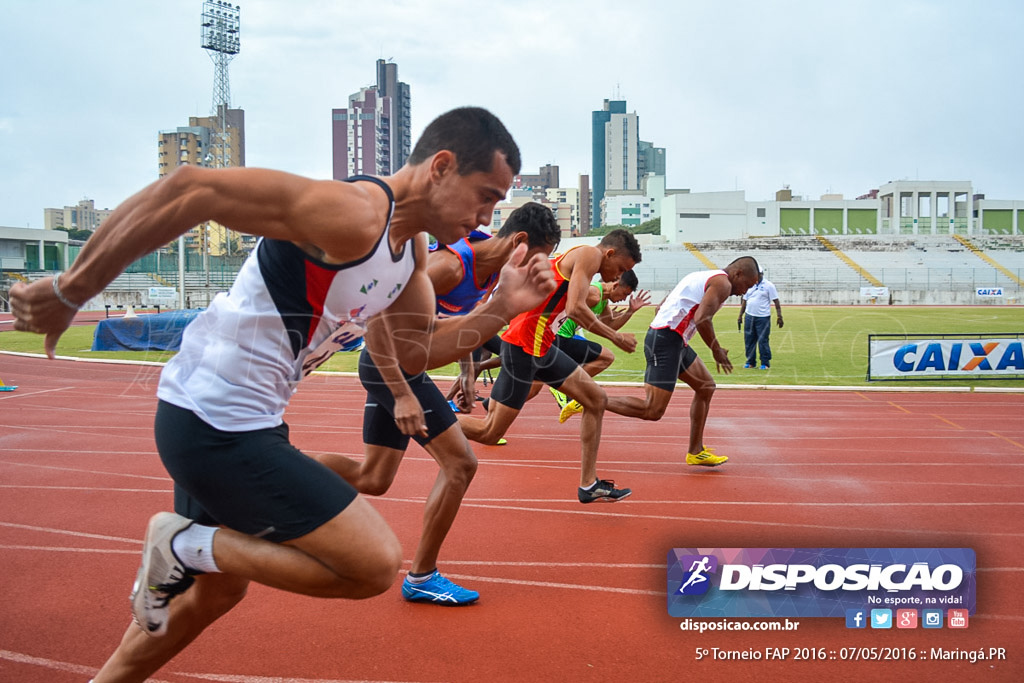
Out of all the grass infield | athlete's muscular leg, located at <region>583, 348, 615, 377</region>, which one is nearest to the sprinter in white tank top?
athlete's muscular leg, located at <region>583, 348, 615, 377</region>

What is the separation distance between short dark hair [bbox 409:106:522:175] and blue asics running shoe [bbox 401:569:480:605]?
2.13 meters

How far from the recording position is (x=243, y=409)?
2.21 m

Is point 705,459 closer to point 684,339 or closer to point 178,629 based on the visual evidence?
point 684,339

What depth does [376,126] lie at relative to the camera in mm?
65562

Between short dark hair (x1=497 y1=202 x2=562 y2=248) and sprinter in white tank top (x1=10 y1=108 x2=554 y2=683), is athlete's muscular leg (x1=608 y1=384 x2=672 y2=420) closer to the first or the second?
short dark hair (x1=497 y1=202 x2=562 y2=248)

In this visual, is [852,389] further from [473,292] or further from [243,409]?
[243,409]

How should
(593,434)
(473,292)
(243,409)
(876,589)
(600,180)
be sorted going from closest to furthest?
(243,409), (876,589), (473,292), (593,434), (600,180)

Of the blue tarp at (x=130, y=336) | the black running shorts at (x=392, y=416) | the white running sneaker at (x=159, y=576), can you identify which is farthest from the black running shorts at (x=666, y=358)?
the blue tarp at (x=130, y=336)

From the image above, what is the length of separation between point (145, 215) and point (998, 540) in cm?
510

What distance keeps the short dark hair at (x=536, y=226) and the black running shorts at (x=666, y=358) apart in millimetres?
1913

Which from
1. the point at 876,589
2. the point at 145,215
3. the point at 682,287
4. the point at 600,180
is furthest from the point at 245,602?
the point at 600,180

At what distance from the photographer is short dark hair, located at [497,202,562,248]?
4.96 meters

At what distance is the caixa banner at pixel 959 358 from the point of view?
493 inches

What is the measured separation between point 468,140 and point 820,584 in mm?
2465
